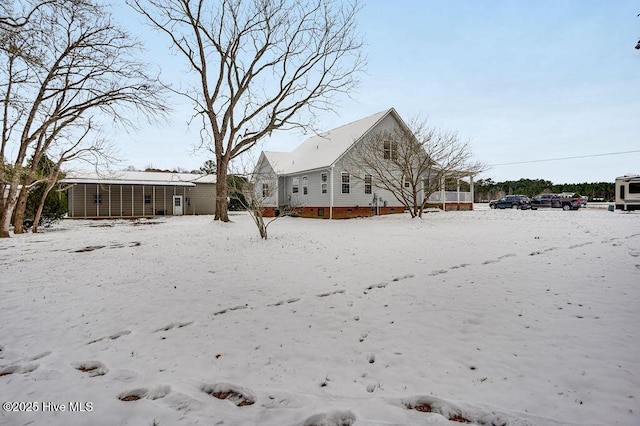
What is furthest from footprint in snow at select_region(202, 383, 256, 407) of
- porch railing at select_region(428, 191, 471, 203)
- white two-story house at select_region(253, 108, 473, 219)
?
porch railing at select_region(428, 191, 471, 203)

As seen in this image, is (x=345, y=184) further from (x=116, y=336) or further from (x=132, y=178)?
(x=132, y=178)

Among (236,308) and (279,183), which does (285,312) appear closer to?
(236,308)

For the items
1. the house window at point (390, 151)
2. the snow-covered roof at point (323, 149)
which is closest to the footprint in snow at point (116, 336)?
the snow-covered roof at point (323, 149)

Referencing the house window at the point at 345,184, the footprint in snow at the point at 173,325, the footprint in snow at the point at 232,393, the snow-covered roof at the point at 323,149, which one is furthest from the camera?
the house window at the point at 345,184

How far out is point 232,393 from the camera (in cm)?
277

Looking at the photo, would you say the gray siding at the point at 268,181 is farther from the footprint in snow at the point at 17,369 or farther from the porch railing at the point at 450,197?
the footprint in snow at the point at 17,369

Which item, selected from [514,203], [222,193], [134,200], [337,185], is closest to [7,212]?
Answer: [222,193]

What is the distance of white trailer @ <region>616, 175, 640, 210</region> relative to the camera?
2302cm

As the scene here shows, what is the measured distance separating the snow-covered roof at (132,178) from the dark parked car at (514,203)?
95.4 feet

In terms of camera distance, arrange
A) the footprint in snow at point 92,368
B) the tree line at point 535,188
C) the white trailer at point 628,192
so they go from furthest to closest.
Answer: the tree line at point 535,188 < the white trailer at point 628,192 < the footprint in snow at point 92,368

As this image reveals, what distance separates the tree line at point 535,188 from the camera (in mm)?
43856

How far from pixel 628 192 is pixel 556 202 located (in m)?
5.63

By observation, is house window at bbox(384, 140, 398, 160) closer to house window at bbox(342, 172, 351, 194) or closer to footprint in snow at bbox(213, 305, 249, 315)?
house window at bbox(342, 172, 351, 194)

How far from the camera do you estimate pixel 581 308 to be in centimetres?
459
